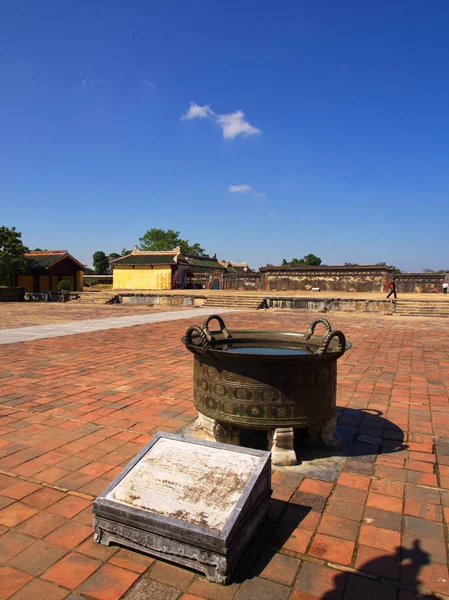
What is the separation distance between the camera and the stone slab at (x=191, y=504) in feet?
6.45

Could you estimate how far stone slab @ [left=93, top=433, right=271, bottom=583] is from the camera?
1966mm

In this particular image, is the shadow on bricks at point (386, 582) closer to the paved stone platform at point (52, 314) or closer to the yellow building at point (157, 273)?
the paved stone platform at point (52, 314)

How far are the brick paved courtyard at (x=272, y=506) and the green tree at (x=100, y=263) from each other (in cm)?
5431

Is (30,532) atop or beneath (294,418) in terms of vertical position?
beneath

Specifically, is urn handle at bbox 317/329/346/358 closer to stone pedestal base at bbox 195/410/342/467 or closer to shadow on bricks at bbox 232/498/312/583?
stone pedestal base at bbox 195/410/342/467

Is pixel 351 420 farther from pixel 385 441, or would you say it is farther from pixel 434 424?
pixel 434 424

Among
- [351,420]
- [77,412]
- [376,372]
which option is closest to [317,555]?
[351,420]

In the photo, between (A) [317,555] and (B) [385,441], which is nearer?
(A) [317,555]

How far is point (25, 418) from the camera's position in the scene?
420 centimetres

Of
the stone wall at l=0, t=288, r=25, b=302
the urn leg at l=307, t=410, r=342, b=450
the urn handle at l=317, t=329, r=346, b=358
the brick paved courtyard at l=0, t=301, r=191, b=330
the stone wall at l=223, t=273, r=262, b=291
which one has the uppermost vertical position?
the stone wall at l=223, t=273, r=262, b=291

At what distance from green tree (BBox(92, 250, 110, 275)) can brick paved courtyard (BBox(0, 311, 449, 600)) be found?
5431 cm

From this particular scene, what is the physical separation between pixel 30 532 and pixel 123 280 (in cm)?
3528

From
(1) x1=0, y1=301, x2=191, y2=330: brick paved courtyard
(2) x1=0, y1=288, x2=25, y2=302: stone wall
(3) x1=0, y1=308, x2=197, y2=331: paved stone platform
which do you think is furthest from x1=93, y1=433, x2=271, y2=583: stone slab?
(2) x1=0, y1=288, x2=25, y2=302: stone wall

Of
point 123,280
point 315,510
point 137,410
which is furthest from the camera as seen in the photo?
point 123,280
